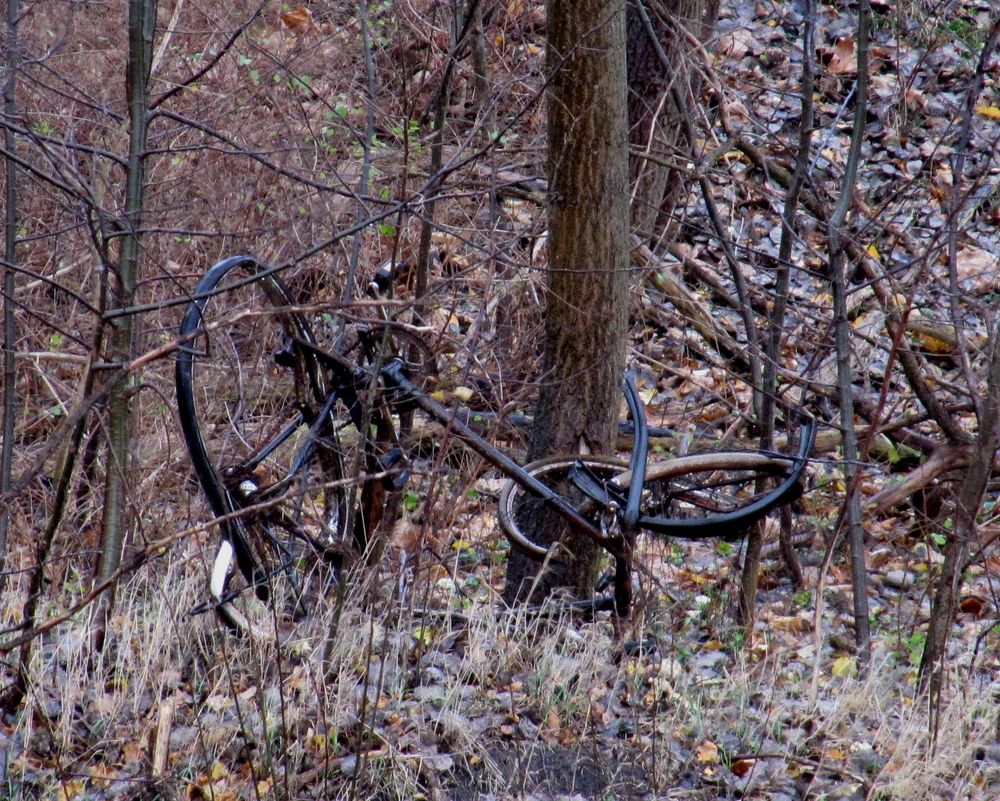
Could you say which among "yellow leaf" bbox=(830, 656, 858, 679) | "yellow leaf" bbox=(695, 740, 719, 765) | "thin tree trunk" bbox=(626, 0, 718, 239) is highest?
"thin tree trunk" bbox=(626, 0, 718, 239)

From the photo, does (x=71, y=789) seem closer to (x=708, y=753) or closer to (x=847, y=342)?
(x=708, y=753)

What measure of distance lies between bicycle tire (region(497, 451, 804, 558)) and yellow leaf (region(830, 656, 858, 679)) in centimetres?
85

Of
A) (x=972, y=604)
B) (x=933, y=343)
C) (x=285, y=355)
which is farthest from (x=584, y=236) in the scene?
(x=933, y=343)

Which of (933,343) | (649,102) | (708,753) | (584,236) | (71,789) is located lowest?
(71,789)

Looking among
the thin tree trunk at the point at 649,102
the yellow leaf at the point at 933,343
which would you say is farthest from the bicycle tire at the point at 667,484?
the yellow leaf at the point at 933,343

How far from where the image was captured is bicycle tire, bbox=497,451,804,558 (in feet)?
14.0

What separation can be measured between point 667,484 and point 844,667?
1.18m

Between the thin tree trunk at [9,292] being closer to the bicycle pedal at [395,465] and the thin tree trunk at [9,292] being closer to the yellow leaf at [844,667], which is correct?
the bicycle pedal at [395,465]

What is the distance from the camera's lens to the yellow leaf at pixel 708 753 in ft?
13.2

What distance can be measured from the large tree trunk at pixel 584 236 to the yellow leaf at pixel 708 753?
124 cm

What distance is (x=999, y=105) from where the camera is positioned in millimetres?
10375

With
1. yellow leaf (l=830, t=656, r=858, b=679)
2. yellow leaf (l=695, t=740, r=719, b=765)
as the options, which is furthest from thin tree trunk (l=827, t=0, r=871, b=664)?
yellow leaf (l=695, t=740, r=719, b=765)

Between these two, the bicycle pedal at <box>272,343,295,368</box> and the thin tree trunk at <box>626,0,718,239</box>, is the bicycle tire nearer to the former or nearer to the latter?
the bicycle pedal at <box>272,343,295,368</box>

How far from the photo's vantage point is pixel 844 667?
4.92 m
